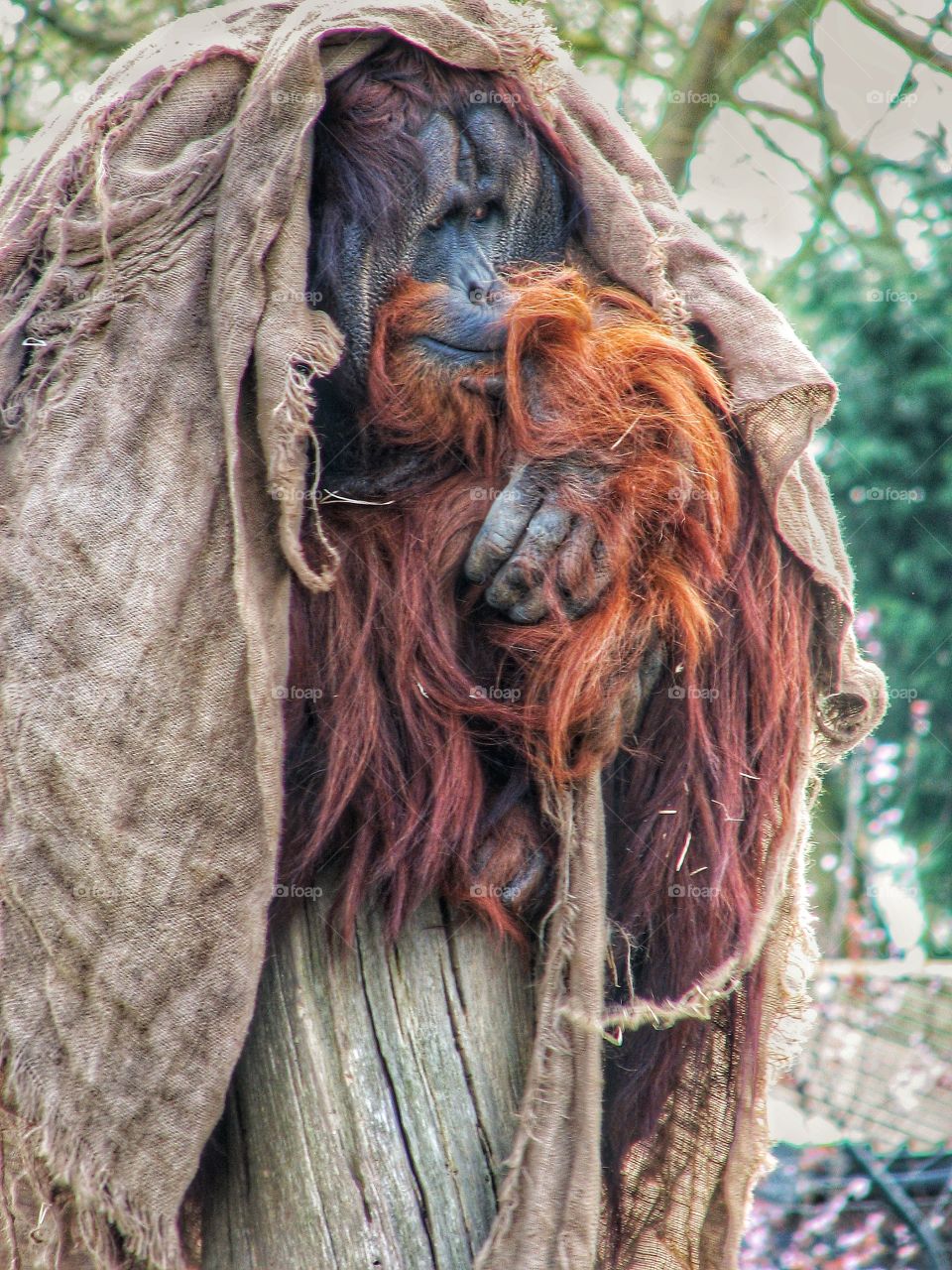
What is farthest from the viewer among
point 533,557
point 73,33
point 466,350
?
point 73,33

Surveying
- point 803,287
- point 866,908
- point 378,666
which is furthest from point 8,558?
point 866,908

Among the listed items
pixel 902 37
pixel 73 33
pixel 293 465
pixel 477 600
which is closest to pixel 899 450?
pixel 902 37

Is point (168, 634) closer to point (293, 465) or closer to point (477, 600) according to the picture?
point (293, 465)

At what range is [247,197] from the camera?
3.83 ft

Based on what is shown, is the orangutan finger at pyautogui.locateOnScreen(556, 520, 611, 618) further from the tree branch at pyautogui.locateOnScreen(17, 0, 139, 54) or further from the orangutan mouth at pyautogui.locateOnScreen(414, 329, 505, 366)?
the tree branch at pyautogui.locateOnScreen(17, 0, 139, 54)

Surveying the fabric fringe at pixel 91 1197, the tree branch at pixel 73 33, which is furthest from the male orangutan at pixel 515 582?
the tree branch at pixel 73 33

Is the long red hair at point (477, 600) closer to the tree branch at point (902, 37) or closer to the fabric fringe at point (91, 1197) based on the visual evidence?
the fabric fringe at point (91, 1197)

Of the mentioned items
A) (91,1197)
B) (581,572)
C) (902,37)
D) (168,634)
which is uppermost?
(902,37)

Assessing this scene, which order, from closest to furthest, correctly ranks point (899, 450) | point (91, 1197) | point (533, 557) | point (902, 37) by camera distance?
1. point (91, 1197)
2. point (533, 557)
3. point (902, 37)
4. point (899, 450)

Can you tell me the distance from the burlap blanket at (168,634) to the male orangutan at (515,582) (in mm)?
78

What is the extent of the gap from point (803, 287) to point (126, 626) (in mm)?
4197

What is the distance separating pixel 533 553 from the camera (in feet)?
3.95

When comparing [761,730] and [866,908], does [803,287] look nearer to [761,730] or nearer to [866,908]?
[866,908]

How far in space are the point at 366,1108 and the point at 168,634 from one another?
45 cm
